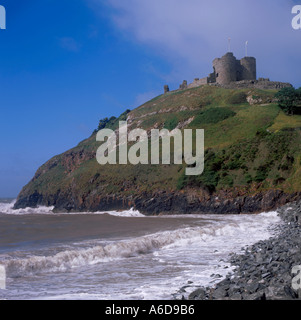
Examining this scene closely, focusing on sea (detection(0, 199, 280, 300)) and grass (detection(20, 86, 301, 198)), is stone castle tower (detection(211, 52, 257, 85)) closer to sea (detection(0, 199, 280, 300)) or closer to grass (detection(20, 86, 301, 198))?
grass (detection(20, 86, 301, 198))

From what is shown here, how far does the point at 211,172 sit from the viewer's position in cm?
3838

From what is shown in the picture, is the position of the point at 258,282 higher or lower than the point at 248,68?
lower

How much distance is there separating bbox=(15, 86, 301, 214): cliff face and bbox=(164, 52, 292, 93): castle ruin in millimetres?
3548

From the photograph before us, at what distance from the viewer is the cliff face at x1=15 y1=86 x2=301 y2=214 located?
3416cm

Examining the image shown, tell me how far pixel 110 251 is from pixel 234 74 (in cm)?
6821

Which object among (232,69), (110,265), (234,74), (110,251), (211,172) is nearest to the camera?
(110,265)

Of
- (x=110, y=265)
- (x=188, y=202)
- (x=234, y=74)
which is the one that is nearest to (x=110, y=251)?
(x=110, y=265)

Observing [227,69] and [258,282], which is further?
[227,69]

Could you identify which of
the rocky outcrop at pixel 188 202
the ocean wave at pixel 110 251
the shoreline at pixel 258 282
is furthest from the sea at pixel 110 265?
the rocky outcrop at pixel 188 202

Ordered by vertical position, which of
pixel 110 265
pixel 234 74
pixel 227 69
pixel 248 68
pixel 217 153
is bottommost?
pixel 110 265

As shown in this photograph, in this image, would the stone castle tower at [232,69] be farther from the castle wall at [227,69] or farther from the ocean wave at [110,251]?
the ocean wave at [110,251]

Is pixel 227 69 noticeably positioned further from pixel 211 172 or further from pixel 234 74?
pixel 211 172

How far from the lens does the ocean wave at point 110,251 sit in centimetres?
1152
